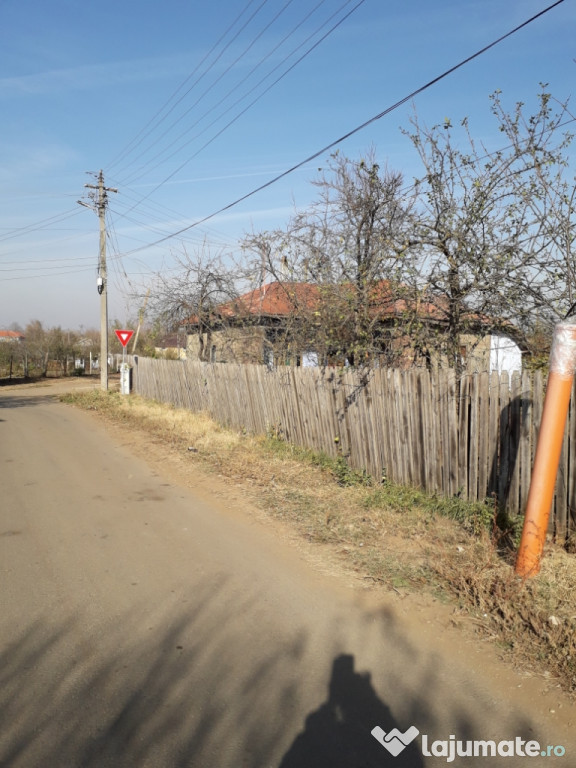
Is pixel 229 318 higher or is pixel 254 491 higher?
pixel 229 318

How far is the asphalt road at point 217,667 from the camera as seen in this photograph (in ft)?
9.56

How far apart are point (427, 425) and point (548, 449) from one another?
2.63m

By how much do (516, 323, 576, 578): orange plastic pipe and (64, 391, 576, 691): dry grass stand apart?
203 mm

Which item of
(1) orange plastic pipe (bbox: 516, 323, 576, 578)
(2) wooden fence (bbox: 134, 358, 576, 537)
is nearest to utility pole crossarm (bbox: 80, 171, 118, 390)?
(2) wooden fence (bbox: 134, 358, 576, 537)

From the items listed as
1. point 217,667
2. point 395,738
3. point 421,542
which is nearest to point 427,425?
point 421,542

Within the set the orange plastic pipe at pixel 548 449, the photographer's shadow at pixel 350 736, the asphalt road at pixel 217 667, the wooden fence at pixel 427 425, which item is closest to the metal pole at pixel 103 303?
the wooden fence at pixel 427 425

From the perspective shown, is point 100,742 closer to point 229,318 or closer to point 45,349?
point 229,318

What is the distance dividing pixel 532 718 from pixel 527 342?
5.00m

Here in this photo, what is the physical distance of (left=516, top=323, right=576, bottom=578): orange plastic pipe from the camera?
4.44 m

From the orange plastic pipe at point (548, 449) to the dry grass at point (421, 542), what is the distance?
203 millimetres

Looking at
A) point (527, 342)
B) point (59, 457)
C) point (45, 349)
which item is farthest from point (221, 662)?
point (45, 349)

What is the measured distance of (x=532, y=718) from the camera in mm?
3123

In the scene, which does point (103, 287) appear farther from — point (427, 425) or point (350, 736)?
point (350, 736)

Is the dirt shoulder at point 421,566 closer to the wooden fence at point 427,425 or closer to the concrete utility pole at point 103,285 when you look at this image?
the wooden fence at point 427,425
